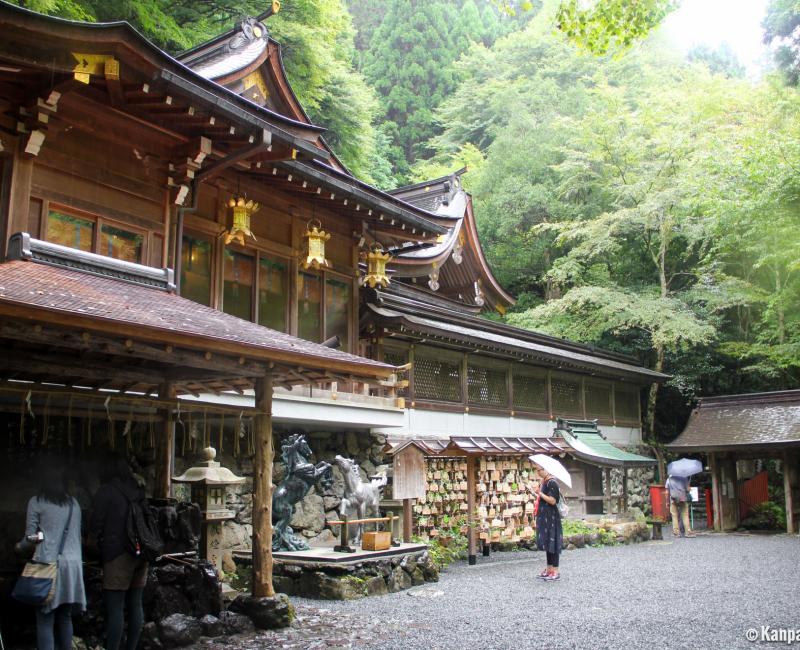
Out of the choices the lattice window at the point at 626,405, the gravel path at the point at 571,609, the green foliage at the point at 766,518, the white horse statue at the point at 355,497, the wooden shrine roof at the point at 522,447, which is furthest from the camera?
the lattice window at the point at 626,405

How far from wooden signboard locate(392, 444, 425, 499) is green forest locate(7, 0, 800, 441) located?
337 inches

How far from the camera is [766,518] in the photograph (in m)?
21.3

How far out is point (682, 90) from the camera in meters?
29.4

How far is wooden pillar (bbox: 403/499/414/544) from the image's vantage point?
42.2 feet

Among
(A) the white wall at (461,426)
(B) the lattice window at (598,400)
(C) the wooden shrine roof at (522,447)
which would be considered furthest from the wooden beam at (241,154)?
(B) the lattice window at (598,400)

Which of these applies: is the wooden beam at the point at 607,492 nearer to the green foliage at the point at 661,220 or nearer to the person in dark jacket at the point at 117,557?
the green foliage at the point at 661,220

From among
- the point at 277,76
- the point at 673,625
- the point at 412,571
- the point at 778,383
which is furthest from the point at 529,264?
the point at 673,625

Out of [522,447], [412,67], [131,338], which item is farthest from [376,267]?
[412,67]

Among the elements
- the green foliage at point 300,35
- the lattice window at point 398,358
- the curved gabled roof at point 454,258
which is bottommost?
the lattice window at point 398,358

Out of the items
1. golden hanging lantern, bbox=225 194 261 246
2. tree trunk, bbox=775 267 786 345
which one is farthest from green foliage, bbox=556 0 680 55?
Answer: tree trunk, bbox=775 267 786 345

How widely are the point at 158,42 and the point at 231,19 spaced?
4188mm

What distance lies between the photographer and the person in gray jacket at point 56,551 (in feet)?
19.8

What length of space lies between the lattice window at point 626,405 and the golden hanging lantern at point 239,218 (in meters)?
17.3

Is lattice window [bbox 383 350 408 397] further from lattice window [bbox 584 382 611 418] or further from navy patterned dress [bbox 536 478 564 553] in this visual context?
lattice window [bbox 584 382 611 418]
